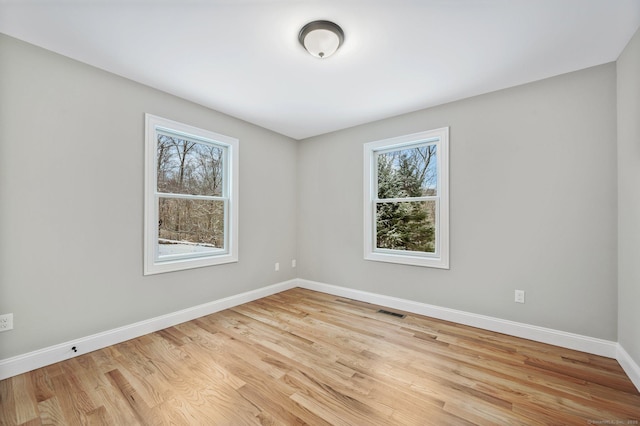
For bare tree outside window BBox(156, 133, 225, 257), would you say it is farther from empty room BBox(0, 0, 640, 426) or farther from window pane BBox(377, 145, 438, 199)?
window pane BBox(377, 145, 438, 199)

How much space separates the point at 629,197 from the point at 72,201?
4502mm

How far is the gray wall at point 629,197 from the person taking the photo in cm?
189

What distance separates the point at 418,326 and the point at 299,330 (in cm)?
130

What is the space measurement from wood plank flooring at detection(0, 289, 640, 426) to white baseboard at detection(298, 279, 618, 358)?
9cm

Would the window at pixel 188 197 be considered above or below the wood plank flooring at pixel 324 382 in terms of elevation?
above

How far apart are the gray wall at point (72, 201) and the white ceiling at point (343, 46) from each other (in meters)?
0.25

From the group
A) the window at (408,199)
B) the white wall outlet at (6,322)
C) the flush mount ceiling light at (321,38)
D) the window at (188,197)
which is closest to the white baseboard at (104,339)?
the white wall outlet at (6,322)

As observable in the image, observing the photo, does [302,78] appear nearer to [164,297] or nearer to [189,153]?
[189,153]

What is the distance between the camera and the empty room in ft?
5.71

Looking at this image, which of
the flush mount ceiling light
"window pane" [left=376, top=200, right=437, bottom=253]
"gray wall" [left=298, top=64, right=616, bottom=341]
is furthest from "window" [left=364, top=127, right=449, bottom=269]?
the flush mount ceiling light

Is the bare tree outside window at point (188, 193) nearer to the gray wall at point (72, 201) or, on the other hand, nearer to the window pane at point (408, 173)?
the gray wall at point (72, 201)

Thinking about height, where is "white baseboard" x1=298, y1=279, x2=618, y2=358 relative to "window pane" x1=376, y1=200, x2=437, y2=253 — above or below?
below

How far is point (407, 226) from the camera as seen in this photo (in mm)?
3473

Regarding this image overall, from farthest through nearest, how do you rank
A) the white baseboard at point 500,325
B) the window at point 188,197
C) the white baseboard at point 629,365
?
the window at point 188,197
the white baseboard at point 500,325
the white baseboard at point 629,365
